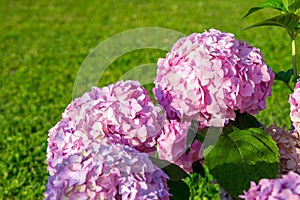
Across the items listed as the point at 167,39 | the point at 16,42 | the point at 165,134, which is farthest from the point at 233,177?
the point at 16,42

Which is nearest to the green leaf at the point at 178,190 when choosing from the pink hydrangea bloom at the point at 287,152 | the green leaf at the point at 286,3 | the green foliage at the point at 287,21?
the pink hydrangea bloom at the point at 287,152

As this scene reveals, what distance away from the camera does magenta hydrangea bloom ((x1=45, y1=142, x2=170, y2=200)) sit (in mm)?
1508

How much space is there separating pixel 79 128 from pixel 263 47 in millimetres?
6663

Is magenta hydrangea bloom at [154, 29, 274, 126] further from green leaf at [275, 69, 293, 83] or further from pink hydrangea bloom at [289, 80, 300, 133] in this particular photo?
green leaf at [275, 69, 293, 83]

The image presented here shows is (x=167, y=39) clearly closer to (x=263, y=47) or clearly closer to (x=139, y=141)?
(x=263, y=47)

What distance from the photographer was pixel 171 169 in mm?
1792

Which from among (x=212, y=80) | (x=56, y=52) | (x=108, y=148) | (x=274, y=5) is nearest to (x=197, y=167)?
(x=212, y=80)

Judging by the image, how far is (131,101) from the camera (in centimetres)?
181

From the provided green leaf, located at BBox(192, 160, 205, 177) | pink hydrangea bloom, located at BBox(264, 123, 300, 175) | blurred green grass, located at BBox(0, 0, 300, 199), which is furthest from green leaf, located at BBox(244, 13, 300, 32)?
green leaf, located at BBox(192, 160, 205, 177)

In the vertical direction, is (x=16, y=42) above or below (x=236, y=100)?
above

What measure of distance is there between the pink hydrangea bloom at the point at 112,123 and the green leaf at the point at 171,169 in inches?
2.6

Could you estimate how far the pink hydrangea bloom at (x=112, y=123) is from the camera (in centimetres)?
177

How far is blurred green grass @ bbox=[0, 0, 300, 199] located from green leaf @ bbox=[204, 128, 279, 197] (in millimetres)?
486

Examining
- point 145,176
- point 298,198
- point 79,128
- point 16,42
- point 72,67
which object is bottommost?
point 298,198
